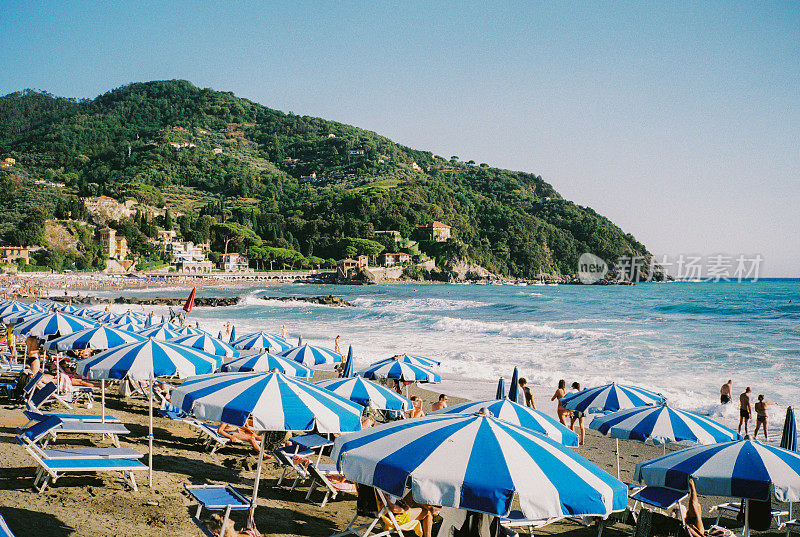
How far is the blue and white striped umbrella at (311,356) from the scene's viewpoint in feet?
43.5

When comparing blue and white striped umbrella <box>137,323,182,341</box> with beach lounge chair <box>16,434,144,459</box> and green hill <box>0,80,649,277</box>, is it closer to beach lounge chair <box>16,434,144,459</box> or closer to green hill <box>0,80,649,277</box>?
beach lounge chair <box>16,434,144,459</box>

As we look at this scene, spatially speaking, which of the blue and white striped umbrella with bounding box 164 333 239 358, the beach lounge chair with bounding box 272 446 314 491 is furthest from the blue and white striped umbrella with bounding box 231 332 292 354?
the beach lounge chair with bounding box 272 446 314 491

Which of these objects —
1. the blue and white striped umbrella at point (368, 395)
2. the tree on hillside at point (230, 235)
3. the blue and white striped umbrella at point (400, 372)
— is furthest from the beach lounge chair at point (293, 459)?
the tree on hillside at point (230, 235)

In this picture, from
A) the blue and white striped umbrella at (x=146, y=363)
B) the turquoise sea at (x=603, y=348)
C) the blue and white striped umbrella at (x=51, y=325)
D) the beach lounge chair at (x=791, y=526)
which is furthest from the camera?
the turquoise sea at (x=603, y=348)

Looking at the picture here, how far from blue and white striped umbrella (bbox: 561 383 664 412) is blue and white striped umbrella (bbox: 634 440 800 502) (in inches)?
131

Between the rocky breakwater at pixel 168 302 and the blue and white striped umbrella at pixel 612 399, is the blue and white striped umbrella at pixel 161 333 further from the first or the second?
the rocky breakwater at pixel 168 302

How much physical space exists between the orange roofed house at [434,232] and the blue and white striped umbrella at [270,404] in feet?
500

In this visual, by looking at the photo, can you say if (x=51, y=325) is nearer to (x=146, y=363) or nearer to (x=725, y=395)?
(x=146, y=363)

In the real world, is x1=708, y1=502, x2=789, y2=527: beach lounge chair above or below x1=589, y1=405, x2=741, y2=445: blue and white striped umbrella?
below

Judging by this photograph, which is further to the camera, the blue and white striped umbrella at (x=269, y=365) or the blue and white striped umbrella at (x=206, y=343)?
the blue and white striped umbrella at (x=206, y=343)

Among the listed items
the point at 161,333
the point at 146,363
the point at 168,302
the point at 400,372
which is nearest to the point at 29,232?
the point at 168,302

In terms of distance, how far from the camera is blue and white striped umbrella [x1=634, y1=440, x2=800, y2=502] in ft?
15.7

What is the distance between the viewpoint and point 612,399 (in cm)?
893

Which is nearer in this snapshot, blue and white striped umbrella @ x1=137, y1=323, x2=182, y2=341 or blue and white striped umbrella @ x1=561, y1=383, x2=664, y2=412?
blue and white striped umbrella @ x1=561, y1=383, x2=664, y2=412
